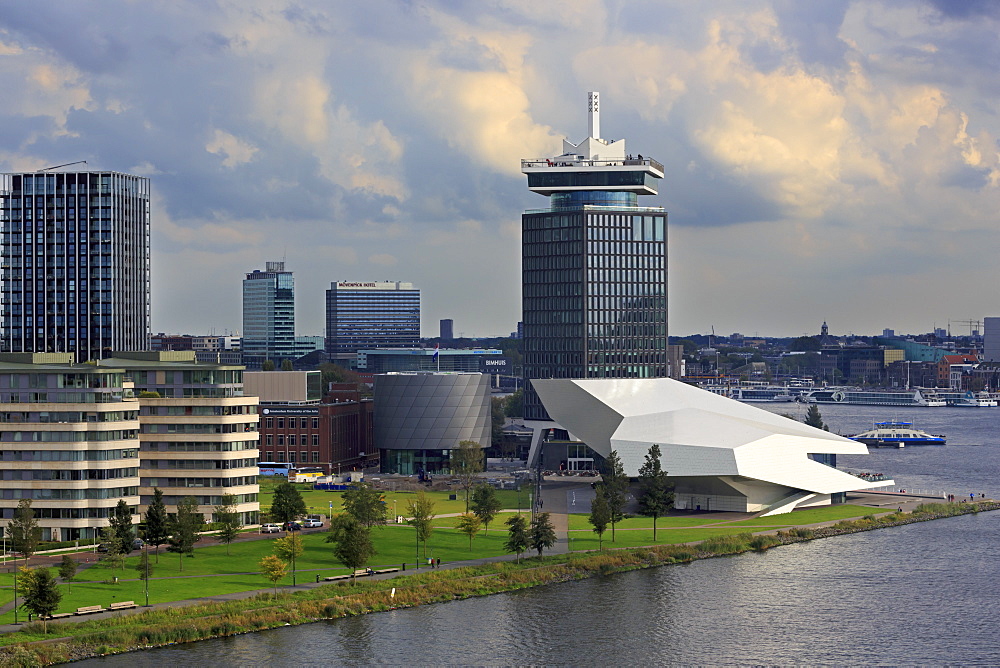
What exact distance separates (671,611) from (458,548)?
24217 mm

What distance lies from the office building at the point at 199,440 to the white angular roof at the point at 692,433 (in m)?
39.2

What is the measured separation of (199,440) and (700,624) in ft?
169

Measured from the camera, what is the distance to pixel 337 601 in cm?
9250

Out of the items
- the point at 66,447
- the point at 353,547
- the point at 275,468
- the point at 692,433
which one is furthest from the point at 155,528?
the point at 275,468

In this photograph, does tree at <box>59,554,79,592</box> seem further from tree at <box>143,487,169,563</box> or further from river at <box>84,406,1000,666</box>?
river at <box>84,406,1000,666</box>

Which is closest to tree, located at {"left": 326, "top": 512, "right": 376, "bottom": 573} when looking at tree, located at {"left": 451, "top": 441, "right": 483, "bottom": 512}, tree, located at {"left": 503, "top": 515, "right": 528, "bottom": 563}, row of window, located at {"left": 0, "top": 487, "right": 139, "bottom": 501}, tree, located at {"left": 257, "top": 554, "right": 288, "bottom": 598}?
tree, located at {"left": 257, "top": 554, "right": 288, "bottom": 598}

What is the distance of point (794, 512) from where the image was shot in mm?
141250

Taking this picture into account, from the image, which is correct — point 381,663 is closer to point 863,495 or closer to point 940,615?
point 940,615

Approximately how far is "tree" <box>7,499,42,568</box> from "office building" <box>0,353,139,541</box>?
5040mm

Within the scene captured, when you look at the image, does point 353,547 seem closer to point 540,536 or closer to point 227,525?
point 227,525

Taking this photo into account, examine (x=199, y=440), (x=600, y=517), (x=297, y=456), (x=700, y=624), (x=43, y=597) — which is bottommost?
(x=700, y=624)

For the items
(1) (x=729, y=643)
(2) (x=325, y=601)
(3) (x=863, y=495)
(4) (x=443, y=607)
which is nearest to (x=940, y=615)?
(1) (x=729, y=643)

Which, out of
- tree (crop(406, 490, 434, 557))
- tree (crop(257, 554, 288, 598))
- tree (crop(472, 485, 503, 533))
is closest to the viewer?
tree (crop(257, 554, 288, 598))

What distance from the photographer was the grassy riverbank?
81062 millimetres
